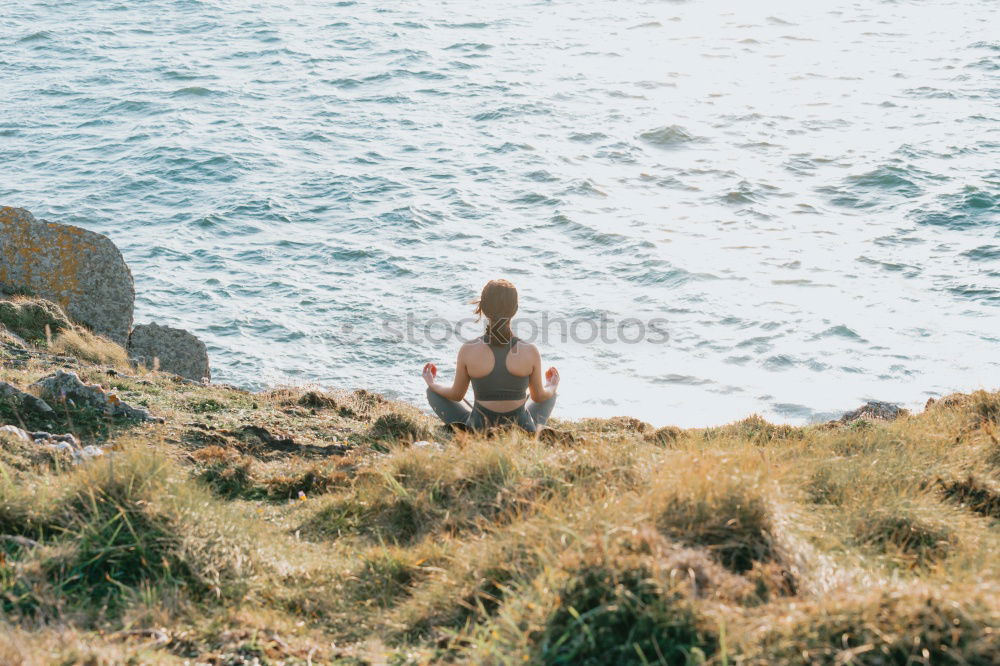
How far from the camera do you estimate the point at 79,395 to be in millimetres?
8086

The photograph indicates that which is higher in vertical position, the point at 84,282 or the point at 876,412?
the point at 84,282

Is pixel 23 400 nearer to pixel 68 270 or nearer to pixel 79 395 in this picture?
pixel 79 395

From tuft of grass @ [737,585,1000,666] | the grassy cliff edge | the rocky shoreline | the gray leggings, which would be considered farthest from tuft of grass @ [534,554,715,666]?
the rocky shoreline

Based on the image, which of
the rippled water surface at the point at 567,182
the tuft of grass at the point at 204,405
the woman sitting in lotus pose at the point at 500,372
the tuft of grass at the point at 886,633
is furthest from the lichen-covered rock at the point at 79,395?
the rippled water surface at the point at 567,182

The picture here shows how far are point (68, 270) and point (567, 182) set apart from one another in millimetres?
13880

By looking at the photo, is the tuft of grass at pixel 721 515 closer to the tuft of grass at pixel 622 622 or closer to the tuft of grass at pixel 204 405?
the tuft of grass at pixel 622 622

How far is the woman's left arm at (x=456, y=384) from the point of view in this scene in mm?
7977

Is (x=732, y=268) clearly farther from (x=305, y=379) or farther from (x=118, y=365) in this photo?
(x=118, y=365)

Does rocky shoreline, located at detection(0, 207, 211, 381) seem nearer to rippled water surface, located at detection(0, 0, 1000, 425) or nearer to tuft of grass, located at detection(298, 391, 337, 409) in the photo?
rippled water surface, located at detection(0, 0, 1000, 425)

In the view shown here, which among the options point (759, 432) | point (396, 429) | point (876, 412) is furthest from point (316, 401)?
point (876, 412)

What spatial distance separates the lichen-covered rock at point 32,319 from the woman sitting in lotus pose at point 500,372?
239 inches

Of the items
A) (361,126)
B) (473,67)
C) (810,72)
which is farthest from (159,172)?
(810,72)

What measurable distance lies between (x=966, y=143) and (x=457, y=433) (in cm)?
2303

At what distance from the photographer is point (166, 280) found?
66.5 ft
